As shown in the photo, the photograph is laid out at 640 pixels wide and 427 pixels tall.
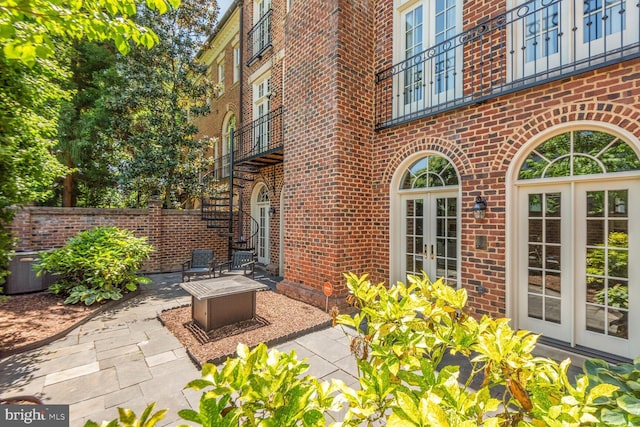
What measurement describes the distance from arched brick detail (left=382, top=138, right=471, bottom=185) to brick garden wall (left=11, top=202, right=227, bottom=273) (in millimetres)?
6732

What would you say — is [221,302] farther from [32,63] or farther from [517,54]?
[517,54]

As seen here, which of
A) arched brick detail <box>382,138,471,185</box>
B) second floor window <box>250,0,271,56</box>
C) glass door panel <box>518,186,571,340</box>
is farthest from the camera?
second floor window <box>250,0,271,56</box>

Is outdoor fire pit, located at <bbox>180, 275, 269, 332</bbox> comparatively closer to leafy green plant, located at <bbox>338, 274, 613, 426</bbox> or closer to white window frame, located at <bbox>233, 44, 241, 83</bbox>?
leafy green plant, located at <bbox>338, 274, 613, 426</bbox>

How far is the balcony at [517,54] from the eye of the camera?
11.3 ft

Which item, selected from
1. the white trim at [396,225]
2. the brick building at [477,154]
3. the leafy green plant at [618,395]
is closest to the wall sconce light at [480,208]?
the brick building at [477,154]

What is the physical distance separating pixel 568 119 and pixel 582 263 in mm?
1821

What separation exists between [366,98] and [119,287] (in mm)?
6589

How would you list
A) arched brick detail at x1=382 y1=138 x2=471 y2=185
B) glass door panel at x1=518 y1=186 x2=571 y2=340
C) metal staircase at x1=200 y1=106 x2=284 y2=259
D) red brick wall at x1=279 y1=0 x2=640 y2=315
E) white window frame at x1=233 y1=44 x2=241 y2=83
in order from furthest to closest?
1. white window frame at x1=233 y1=44 x2=241 y2=83
2. metal staircase at x1=200 y1=106 x2=284 y2=259
3. arched brick detail at x1=382 y1=138 x2=471 y2=185
4. red brick wall at x1=279 y1=0 x2=640 y2=315
5. glass door panel at x1=518 y1=186 x2=571 y2=340

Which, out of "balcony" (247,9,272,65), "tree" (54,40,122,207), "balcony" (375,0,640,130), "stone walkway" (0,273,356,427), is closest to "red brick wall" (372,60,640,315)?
"balcony" (375,0,640,130)

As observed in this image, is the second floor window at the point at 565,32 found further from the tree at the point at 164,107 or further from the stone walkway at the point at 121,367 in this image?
the tree at the point at 164,107

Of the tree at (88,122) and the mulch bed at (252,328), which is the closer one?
the mulch bed at (252,328)

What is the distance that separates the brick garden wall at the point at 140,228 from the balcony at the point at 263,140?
2.73 metres

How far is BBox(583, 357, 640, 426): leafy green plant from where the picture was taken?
0.93 metres

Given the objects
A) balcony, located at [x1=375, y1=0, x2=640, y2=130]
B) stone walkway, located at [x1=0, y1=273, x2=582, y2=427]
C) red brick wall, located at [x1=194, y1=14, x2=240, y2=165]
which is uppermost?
red brick wall, located at [x1=194, y1=14, x2=240, y2=165]
